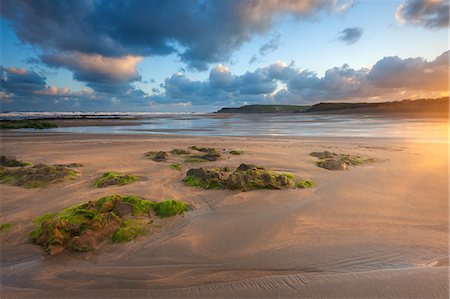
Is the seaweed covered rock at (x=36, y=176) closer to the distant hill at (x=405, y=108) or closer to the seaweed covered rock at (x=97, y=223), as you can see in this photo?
the seaweed covered rock at (x=97, y=223)

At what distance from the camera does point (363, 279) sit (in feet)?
8.21

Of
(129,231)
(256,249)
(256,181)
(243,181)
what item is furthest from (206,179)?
(256,249)

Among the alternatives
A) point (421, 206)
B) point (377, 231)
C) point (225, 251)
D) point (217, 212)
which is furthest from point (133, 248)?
point (421, 206)

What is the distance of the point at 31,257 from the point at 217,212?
2.32 meters

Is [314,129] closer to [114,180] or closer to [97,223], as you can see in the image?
[114,180]

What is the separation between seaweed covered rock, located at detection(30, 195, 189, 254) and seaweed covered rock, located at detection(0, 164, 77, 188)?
188 centimetres

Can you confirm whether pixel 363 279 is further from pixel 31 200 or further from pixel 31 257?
pixel 31 200

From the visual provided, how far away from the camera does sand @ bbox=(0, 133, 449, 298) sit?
245 cm

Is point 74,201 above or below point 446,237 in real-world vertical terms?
above

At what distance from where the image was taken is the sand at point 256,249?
2447 millimetres

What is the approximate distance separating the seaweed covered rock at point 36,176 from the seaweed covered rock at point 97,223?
6.18 ft

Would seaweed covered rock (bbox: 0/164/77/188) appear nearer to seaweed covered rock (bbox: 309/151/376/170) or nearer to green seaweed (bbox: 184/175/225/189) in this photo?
green seaweed (bbox: 184/175/225/189)

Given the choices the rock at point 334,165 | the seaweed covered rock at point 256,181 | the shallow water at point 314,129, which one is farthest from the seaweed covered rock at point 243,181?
the shallow water at point 314,129

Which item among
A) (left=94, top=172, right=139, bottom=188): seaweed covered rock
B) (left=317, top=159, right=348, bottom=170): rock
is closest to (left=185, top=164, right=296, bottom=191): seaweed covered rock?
(left=94, top=172, right=139, bottom=188): seaweed covered rock
